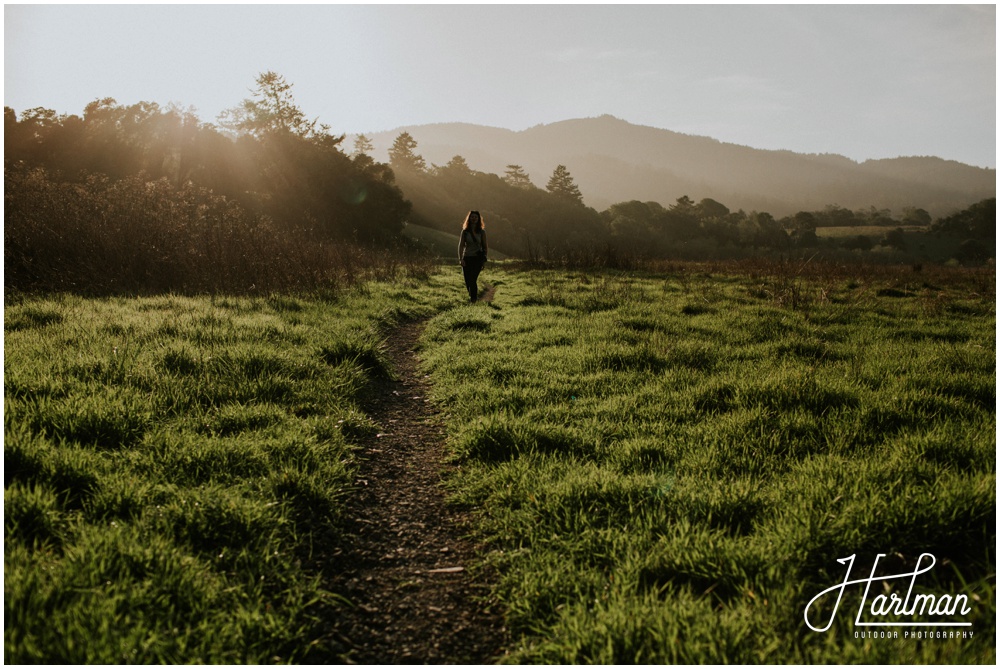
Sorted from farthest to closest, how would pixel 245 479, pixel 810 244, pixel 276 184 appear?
pixel 810 244 → pixel 276 184 → pixel 245 479

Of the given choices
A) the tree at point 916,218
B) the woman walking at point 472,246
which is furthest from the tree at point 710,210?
the woman walking at point 472,246

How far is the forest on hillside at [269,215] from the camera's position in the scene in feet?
39.3

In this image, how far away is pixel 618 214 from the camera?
375 feet

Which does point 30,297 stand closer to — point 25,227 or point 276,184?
point 25,227

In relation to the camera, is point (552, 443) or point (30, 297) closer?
point (552, 443)

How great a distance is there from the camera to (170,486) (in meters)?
3.70

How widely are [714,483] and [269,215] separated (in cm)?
3965

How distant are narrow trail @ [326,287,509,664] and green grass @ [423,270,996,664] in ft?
0.64

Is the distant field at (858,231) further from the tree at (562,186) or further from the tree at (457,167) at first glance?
the tree at (457,167)

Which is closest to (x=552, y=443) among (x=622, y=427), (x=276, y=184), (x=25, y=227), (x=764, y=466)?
(x=622, y=427)

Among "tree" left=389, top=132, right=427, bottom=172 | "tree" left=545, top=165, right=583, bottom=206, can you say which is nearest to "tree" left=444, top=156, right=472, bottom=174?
"tree" left=389, top=132, right=427, bottom=172

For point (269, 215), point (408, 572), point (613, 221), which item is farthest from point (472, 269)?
point (613, 221)

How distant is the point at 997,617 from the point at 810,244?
377ft

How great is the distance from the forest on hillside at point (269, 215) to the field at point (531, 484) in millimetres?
4296
